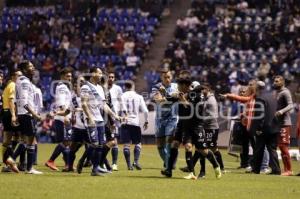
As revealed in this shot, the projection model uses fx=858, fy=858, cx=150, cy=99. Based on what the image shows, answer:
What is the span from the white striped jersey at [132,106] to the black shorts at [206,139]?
8.77ft

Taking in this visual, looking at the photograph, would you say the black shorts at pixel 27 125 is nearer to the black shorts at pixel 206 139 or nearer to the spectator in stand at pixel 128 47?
the black shorts at pixel 206 139

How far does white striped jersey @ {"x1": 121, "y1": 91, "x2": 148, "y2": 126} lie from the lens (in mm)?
20844

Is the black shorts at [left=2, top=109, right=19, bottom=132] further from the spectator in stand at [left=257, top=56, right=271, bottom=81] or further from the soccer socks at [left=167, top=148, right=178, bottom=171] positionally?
the spectator in stand at [left=257, top=56, right=271, bottom=81]

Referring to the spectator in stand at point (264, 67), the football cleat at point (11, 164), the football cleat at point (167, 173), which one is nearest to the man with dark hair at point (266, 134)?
the football cleat at point (167, 173)

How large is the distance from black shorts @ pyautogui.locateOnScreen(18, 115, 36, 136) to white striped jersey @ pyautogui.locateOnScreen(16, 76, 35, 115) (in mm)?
105

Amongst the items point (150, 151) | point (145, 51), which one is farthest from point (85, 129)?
point (145, 51)

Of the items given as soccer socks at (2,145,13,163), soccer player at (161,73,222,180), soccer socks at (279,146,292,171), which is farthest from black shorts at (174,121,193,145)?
soccer socks at (2,145,13,163)

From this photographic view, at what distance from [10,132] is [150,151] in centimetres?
1179

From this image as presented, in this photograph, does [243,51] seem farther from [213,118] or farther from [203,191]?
[203,191]

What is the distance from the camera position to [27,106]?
17.3 metres

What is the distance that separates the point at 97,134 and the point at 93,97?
75 centimetres

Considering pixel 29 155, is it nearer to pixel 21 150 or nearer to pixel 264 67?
pixel 21 150

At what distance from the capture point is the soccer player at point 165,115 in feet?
62.3

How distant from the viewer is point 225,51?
3819 cm
